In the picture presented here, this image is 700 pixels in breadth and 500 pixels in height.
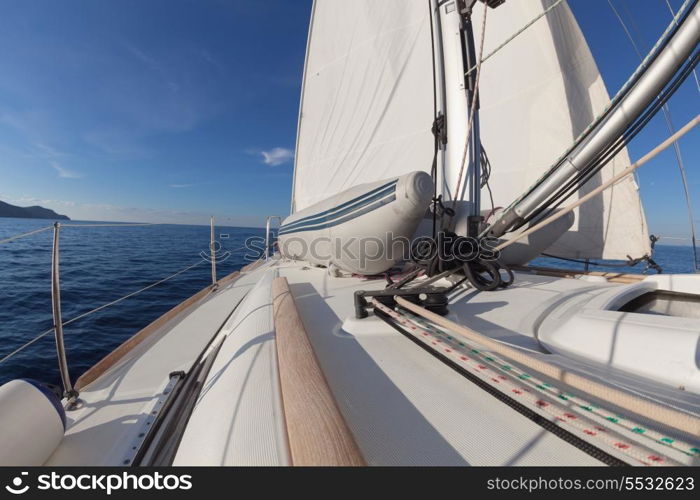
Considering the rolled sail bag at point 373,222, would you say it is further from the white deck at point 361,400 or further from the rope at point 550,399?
the rope at point 550,399

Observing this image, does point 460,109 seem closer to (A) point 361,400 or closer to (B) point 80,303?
(A) point 361,400

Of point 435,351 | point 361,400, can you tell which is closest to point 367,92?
point 435,351

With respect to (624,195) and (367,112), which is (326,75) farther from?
(624,195)

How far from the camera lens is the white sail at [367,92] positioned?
409 centimetres

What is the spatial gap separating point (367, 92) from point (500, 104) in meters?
2.05

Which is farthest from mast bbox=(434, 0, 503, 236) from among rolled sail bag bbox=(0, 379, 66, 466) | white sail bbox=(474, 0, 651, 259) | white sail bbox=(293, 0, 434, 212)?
rolled sail bag bbox=(0, 379, 66, 466)

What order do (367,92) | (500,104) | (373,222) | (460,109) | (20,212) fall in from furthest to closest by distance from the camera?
(20,212) → (367,92) → (500,104) → (460,109) → (373,222)

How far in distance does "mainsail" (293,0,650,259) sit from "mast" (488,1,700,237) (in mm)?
2110

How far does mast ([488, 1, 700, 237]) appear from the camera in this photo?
96 centimetres

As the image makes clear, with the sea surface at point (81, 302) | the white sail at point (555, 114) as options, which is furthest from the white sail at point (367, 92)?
the sea surface at point (81, 302)

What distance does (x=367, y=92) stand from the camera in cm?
457

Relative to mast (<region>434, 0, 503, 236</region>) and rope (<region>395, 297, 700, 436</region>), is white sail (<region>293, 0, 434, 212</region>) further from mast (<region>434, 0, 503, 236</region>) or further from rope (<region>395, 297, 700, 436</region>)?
rope (<region>395, 297, 700, 436</region>)
